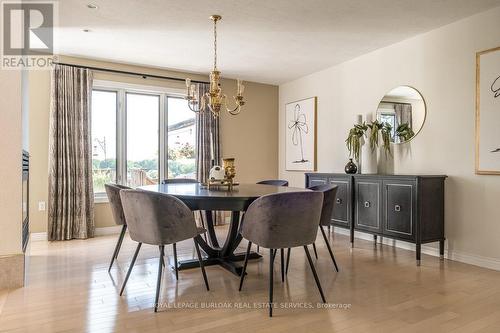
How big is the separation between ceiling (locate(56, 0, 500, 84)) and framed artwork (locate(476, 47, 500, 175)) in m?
0.52

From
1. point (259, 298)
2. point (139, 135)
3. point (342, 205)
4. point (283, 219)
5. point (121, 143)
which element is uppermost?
point (139, 135)

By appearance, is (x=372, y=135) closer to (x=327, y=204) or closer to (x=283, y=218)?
(x=327, y=204)

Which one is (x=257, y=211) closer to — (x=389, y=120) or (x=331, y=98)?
(x=389, y=120)

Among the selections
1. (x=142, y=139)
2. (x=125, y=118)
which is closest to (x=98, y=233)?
(x=142, y=139)

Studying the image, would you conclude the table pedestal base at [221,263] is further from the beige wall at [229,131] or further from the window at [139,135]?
the window at [139,135]

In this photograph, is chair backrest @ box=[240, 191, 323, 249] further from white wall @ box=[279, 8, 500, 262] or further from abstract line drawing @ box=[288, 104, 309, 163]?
abstract line drawing @ box=[288, 104, 309, 163]

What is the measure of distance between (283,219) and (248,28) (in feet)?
7.87

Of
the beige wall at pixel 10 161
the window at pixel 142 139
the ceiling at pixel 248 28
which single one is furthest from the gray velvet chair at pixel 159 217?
the window at pixel 142 139

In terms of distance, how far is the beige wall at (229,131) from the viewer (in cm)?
449

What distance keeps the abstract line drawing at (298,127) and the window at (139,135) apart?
1.77 m

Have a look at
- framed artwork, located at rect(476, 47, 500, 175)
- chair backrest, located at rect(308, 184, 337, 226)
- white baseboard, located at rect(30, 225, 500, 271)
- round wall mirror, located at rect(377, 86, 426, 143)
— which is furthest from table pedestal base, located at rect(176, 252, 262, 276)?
framed artwork, located at rect(476, 47, 500, 175)

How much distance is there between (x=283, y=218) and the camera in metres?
2.31

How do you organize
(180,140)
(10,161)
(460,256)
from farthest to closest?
(180,140), (460,256), (10,161)

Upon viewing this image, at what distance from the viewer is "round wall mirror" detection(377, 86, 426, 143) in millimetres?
3982
